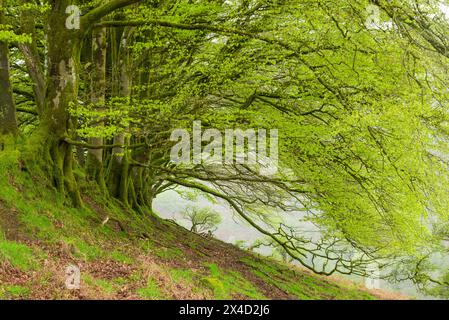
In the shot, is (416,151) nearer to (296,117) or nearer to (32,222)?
(296,117)

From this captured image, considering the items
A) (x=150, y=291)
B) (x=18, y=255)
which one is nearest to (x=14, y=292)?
(x=18, y=255)

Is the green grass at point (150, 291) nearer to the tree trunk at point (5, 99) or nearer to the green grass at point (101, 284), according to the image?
the green grass at point (101, 284)

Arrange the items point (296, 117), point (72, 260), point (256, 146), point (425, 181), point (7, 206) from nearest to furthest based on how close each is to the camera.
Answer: point (72, 260) < point (7, 206) < point (425, 181) < point (296, 117) < point (256, 146)

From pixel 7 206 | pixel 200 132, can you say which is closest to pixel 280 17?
pixel 200 132

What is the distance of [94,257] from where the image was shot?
9031 mm

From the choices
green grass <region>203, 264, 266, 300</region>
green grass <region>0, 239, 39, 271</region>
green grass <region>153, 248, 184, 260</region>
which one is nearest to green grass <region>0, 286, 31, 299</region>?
green grass <region>0, 239, 39, 271</region>

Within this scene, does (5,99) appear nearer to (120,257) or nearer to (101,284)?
(120,257)

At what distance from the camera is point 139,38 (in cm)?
1470

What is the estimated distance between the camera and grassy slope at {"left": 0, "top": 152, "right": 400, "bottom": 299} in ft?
23.2

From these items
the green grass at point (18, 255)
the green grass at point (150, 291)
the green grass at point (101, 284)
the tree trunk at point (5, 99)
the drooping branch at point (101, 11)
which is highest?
the drooping branch at point (101, 11)

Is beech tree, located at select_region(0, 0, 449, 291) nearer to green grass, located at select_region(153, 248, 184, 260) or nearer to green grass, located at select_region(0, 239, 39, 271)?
green grass, located at select_region(153, 248, 184, 260)

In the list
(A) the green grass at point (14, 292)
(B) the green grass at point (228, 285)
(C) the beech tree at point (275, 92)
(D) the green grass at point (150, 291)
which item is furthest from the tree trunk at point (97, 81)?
(A) the green grass at point (14, 292)

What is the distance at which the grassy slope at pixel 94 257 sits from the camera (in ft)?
23.2

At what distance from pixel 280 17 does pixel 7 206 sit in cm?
753
